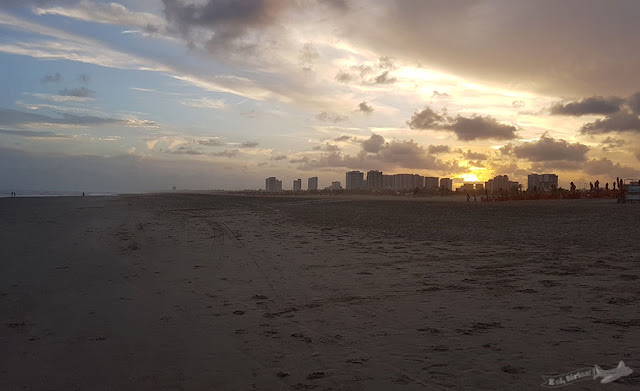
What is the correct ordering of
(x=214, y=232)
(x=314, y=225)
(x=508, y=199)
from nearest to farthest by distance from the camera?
(x=214, y=232) → (x=314, y=225) → (x=508, y=199)

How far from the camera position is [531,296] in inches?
312

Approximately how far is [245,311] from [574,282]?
7034 mm

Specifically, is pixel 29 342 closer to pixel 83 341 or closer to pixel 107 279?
pixel 83 341

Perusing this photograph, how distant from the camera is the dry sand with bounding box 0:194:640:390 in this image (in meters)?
4.95

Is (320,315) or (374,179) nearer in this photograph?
(320,315)

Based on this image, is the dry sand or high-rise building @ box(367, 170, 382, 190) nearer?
the dry sand

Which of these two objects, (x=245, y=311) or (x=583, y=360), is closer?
(x=583, y=360)

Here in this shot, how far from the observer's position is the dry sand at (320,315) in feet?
16.2

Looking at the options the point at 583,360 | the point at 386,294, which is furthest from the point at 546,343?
the point at 386,294

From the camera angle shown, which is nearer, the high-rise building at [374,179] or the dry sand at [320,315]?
the dry sand at [320,315]

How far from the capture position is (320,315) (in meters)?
7.26

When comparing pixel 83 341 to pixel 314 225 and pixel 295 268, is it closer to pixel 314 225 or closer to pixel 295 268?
pixel 295 268

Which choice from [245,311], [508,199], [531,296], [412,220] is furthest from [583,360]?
[508,199]

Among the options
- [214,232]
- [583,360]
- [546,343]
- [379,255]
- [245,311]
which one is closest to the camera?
[583,360]
